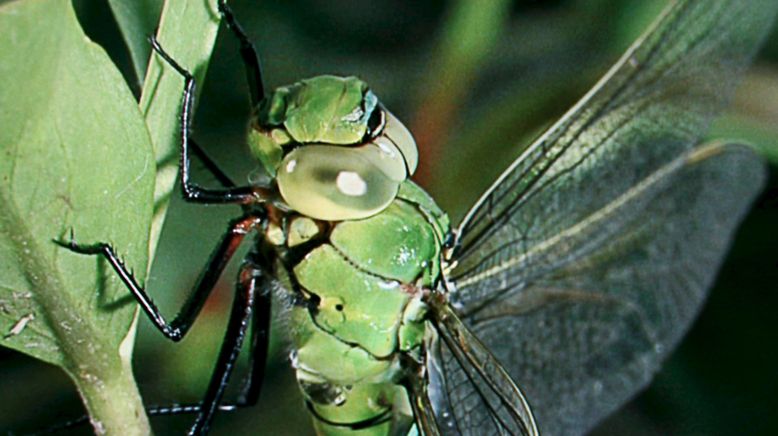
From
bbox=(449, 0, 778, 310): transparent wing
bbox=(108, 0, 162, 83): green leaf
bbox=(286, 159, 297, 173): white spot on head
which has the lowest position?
bbox=(449, 0, 778, 310): transparent wing

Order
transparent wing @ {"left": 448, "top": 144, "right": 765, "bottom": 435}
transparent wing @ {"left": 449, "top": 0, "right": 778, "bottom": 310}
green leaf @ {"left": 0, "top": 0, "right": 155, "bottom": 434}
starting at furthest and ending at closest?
transparent wing @ {"left": 448, "top": 144, "right": 765, "bottom": 435}, transparent wing @ {"left": 449, "top": 0, "right": 778, "bottom": 310}, green leaf @ {"left": 0, "top": 0, "right": 155, "bottom": 434}

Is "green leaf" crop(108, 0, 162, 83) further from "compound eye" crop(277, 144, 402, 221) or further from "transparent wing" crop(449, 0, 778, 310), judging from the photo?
"transparent wing" crop(449, 0, 778, 310)

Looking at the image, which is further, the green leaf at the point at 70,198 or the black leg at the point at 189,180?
the black leg at the point at 189,180

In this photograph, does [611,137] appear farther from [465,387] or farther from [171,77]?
[171,77]

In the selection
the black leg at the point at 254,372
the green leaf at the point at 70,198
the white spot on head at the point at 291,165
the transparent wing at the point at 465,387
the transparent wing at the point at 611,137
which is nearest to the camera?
the green leaf at the point at 70,198

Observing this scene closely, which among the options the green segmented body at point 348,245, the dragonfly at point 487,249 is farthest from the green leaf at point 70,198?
the green segmented body at point 348,245

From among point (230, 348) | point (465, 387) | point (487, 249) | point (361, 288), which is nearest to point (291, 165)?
point (361, 288)

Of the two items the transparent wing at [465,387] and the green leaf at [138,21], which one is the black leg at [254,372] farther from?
the green leaf at [138,21]

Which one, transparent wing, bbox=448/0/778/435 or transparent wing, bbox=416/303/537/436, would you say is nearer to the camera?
transparent wing, bbox=416/303/537/436

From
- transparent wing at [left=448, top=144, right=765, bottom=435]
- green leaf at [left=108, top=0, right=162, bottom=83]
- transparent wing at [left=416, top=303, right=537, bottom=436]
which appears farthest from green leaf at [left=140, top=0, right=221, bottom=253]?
transparent wing at [left=448, top=144, right=765, bottom=435]
